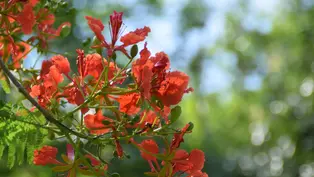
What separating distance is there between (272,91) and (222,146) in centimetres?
205

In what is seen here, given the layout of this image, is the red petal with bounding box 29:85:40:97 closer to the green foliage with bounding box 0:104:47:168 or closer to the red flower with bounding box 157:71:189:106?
the green foliage with bounding box 0:104:47:168

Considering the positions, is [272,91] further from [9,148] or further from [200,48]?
[9,148]

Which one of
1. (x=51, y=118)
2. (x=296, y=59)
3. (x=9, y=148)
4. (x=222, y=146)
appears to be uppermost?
(x=51, y=118)

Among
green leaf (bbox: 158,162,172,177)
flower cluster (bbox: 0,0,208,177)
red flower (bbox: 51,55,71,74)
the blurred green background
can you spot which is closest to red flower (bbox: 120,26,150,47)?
flower cluster (bbox: 0,0,208,177)

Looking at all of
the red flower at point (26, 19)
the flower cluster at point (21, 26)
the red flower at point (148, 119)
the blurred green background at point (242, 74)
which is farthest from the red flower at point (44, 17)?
the blurred green background at point (242, 74)

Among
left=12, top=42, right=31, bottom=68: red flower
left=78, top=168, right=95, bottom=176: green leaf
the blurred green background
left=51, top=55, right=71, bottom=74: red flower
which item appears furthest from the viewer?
the blurred green background

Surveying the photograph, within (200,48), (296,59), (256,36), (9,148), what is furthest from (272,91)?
(9,148)

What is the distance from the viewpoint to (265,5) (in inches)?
599

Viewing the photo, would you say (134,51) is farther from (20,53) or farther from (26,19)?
(20,53)

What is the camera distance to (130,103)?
122 centimetres

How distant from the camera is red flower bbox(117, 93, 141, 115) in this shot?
1219 mm

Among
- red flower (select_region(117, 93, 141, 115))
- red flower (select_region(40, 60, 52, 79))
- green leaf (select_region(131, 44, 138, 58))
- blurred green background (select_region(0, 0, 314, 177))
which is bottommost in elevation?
blurred green background (select_region(0, 0, 314, 177))

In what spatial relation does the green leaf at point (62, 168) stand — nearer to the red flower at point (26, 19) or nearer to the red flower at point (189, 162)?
the red flower at point (189, 162)

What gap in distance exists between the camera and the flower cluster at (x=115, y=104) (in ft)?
3.91
